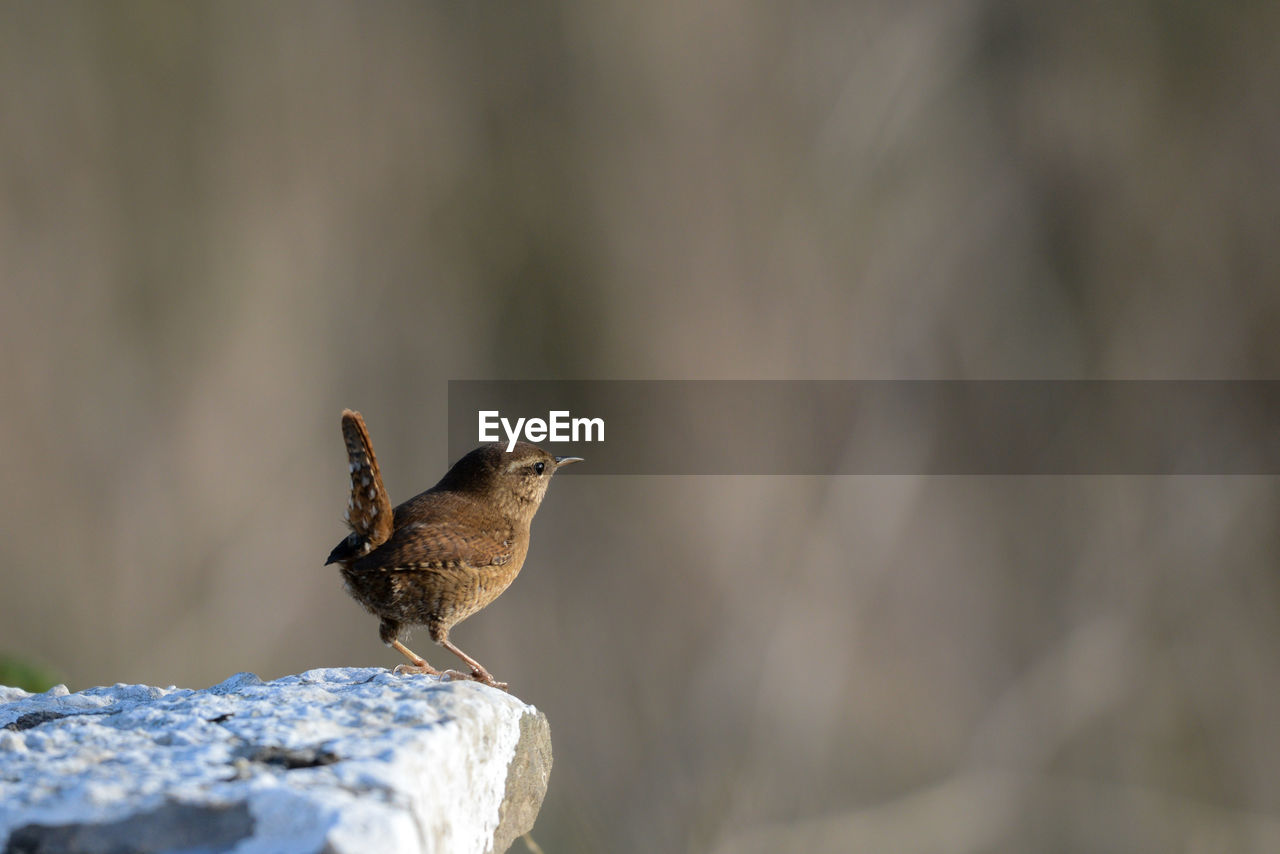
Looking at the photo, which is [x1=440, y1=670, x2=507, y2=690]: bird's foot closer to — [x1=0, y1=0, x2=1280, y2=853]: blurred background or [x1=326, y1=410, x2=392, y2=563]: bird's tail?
[x1=326, y1=410, x2=392, y2=563]: bird's tail

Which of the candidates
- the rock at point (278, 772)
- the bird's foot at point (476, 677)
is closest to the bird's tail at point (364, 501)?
the bird's foot at point (476, 677)

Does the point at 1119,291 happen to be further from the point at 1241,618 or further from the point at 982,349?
the point at 1241,618

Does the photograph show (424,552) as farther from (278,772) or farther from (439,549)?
(278,772)

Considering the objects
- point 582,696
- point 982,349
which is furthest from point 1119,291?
point 582,696

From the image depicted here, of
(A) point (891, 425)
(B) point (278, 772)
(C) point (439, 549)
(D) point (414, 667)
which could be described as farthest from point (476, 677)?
(A) point (891, 425)

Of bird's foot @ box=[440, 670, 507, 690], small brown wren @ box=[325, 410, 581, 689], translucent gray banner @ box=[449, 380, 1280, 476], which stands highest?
small brown wren @ box=[325, 410, 581, 689]

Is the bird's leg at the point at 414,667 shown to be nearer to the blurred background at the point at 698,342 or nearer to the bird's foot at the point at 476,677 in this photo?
the bird's foot at the point at 476,677

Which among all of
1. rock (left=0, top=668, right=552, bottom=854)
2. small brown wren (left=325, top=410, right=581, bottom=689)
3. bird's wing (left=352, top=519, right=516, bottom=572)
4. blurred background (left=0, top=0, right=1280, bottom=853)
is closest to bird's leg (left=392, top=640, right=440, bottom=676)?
small brown wren (left=325, top=410, right=581, bottom=689)
